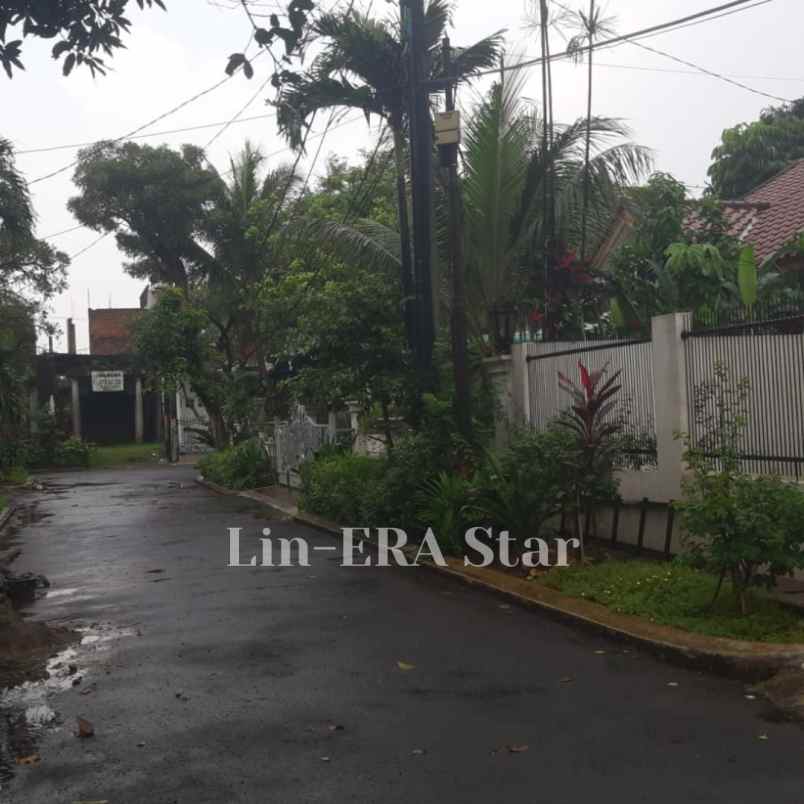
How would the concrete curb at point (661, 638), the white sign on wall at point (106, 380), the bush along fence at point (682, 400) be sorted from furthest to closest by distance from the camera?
the white sign on wall at point (106, 380) < the bush along fence at point (682, 400) < the concrete curb at point (661, 638)

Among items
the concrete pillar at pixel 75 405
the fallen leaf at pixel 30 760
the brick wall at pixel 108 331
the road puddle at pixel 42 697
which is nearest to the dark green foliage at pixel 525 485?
the road puddle at pixel 42 697

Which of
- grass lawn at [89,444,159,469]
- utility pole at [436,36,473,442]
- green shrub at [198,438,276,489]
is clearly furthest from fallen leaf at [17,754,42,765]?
grass lawn at [89,444,159,469]

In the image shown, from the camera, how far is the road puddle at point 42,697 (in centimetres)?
565

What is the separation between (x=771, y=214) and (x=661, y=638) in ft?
43.5

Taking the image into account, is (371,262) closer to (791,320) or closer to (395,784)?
(791,320)

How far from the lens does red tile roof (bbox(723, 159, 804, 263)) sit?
1703cm

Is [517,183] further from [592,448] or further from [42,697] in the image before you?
[42,697]

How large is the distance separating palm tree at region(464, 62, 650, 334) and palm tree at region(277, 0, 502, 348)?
953 mm

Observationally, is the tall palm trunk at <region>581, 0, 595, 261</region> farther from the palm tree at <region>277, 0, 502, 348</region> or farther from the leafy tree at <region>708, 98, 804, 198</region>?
the leafy tree at <region>708, 98, 804, 198</region>

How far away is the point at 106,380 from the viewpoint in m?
46.0

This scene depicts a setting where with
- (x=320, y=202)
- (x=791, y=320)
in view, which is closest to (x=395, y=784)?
(x=791, y=320)

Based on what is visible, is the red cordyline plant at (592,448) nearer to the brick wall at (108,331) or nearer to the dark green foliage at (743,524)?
the dark green foliage at (743,524)

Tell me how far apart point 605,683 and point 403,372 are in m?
7.90

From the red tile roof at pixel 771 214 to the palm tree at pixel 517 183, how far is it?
2645mm
